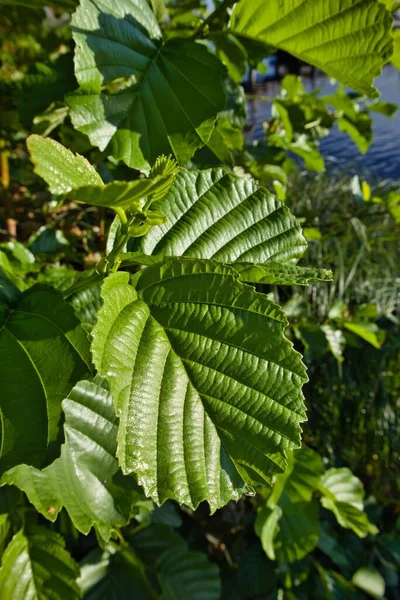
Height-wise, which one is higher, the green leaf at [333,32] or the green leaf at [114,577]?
the green leaf at [333,32]

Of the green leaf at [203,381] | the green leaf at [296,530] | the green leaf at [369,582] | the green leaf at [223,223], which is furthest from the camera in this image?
the green leaf at [369,582]

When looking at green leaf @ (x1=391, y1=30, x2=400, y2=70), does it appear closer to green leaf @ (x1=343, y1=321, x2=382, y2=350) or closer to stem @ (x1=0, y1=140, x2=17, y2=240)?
green leaf @ (x1=343, y1=321, x2=382, y2=350)

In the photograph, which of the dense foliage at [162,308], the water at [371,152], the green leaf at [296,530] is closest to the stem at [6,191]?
the dense foliage at [162,308]

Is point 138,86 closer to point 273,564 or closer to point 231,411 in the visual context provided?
point 231,411

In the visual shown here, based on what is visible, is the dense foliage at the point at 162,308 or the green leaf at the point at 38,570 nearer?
the dense foliage at the point at 162,308

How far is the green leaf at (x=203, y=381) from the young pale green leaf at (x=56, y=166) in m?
0.10

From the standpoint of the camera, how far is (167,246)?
64 cm

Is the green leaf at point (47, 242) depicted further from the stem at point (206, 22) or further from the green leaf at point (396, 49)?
the green leaf at point (396, 49)

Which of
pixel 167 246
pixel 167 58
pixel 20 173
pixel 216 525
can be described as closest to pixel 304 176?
pixel 20 173

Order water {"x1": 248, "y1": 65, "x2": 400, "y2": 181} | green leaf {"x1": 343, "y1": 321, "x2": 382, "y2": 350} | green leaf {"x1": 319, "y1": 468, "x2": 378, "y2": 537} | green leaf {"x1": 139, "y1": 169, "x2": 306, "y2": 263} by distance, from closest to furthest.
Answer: green leaf {"x1": 139, "y1": 169, "x2": 306, "y2": 263}, green leaf {"x1": 319, "y1": 468, "x2": 378, "y2": 537}, green leaf {"x1": 343, "y1": 321, "x2": 382, "y2": 350}, water {"x1": 248, "y1": 65, "x2": 400, "y2": 181}

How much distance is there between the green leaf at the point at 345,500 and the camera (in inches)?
50.8

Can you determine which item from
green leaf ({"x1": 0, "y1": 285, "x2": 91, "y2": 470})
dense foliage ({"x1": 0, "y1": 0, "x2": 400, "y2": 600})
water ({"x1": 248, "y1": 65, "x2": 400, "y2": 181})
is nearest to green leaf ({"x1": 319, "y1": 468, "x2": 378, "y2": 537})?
dense foliage ({"x1": 0, "y1": 0, "x2": 400, "y2": 600})

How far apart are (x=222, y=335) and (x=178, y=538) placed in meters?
0.81

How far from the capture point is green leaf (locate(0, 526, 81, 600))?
81cm
